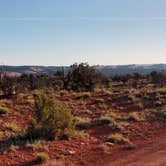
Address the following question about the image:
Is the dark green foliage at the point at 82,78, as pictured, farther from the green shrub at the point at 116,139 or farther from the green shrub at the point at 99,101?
the green shrub at the point at 116,139

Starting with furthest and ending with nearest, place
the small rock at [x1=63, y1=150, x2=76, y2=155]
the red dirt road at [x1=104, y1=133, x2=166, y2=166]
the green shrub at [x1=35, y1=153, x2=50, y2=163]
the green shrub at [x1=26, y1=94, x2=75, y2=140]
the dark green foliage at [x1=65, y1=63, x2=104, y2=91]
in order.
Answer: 1. the dark green foliage at [x1=65, y1=63, x2=104, y2=91]
2. the green shrub at [x1=26, y1=94, x2=75, y2=140]
3. the small rock at [x1=63, y1=150, x2=76, y2=155]
4. the green shrub at [x1=35, y1=153, x2=50, y2=163]
5. the red dirt road at [x1=104, y1=133, x2=166, y2=166]

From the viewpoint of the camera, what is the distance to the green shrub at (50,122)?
46.6 ft

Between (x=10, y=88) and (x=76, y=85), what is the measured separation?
8.25 metres

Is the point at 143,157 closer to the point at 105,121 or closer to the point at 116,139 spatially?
the point at 116,139

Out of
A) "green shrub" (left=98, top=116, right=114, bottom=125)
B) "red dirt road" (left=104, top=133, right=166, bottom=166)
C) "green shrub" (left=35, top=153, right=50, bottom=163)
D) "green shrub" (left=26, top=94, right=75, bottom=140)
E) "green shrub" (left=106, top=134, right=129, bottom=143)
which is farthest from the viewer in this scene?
"green shrub" (left=98, top=116, right=114, bottom=125)

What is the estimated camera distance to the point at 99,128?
17047 millimetres

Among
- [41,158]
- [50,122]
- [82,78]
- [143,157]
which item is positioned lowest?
[143,157]

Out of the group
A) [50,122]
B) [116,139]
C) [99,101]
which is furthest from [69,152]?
[99,101]

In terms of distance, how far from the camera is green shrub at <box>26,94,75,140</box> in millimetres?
14203

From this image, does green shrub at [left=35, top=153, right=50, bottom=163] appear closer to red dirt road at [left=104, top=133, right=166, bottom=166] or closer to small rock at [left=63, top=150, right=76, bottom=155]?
small rock at [left=63, top=150, right=76, bottom=155]

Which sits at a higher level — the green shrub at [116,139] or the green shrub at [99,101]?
→ the green shrub at [99,101]

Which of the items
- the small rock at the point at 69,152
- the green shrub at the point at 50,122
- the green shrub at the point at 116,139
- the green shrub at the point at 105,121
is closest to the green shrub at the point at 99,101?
the green shrub at the point at 105,121

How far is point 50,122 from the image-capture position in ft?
47.3

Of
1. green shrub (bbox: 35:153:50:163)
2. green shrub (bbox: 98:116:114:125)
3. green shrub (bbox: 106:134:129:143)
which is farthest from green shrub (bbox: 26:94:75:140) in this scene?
green shrub (bbox: 98:116:114:125)
